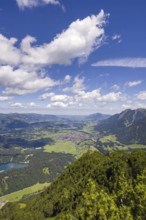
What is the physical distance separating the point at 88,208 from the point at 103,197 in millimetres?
3556

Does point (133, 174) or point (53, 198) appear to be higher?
point (133, 174)

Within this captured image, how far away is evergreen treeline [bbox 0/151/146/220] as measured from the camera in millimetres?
48131

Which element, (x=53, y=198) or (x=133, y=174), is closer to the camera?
(x=133, y=174)

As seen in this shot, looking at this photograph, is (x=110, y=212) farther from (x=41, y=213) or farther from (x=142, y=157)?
(x=41, y=213)

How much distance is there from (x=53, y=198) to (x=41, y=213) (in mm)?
24465

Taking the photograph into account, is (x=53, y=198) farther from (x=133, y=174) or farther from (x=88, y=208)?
(x=88, y=208)

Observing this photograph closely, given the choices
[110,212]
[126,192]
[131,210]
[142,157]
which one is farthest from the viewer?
[142,157]

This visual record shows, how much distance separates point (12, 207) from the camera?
196m

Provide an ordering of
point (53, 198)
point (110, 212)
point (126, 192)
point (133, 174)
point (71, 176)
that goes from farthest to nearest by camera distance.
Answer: point (71, 176) → point (53, 198) → point (133, 174) → point (126, 192) → point (110, 212)

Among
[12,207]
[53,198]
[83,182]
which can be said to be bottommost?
[12,207]

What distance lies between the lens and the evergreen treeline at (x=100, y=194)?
158ft

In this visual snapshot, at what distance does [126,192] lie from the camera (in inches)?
2292

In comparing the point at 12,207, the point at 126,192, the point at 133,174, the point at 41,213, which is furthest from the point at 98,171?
the point at 126,192

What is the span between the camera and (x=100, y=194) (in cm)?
4916
